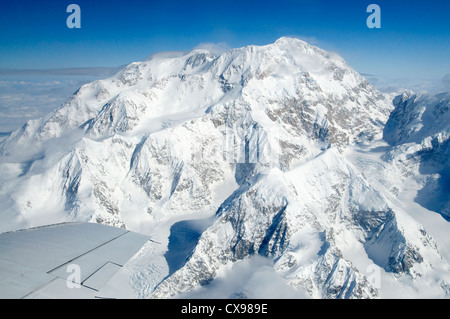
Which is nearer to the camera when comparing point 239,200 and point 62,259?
point 62,259

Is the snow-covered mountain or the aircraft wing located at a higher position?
the aircraft wing

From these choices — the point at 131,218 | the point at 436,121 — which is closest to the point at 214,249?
the point at 131,218

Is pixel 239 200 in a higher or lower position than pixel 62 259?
lower

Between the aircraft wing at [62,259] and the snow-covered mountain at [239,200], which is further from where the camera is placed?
the snow-covered mountain at [239,200]

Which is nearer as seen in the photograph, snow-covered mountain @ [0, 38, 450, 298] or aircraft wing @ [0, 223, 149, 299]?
aircraft wing @ [0, 223, 149, 299]

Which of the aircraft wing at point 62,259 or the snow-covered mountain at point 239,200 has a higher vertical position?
the aircraft wing at point 62,259
